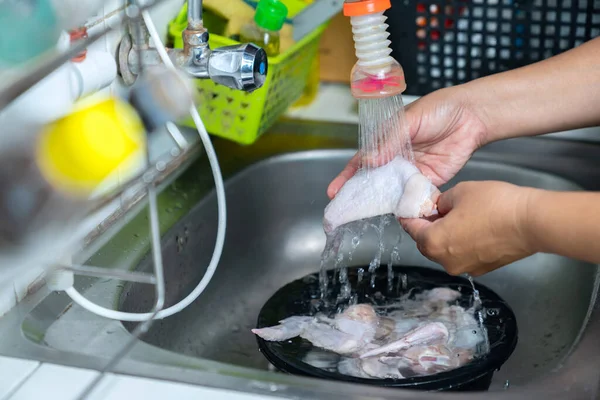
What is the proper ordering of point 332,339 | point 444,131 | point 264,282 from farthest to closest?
point 264,282, point 444,131, point 332,339

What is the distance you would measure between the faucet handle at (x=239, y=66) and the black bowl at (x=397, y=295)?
1.03 feet

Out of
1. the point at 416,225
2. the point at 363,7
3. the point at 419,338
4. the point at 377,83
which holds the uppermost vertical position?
the point at 363,7

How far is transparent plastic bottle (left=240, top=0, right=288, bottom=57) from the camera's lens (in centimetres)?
119

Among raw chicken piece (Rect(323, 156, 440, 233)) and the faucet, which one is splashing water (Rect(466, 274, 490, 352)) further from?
the faucet

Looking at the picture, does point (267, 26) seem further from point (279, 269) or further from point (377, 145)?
point (279, 269)

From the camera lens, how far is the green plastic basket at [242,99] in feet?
4.02

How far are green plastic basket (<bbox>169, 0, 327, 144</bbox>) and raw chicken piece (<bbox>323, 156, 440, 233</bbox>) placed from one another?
0.24 metres

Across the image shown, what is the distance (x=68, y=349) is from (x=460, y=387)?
1.47 ft

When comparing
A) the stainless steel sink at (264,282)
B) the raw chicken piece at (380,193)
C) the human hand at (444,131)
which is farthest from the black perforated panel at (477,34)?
the raw chicken piece at (380,193)

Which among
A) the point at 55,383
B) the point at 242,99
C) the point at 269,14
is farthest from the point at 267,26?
the point at 55,383

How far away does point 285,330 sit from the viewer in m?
1.03

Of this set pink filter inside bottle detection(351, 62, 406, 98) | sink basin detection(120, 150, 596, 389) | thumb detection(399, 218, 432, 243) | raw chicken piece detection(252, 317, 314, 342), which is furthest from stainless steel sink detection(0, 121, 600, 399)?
pink filter inside bottle detection(351, 62, 406, 98)

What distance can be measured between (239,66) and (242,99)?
10.7 inches

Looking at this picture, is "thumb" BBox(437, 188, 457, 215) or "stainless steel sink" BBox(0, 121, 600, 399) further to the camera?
"thumb" BBox(437, 188, 457, 215)
